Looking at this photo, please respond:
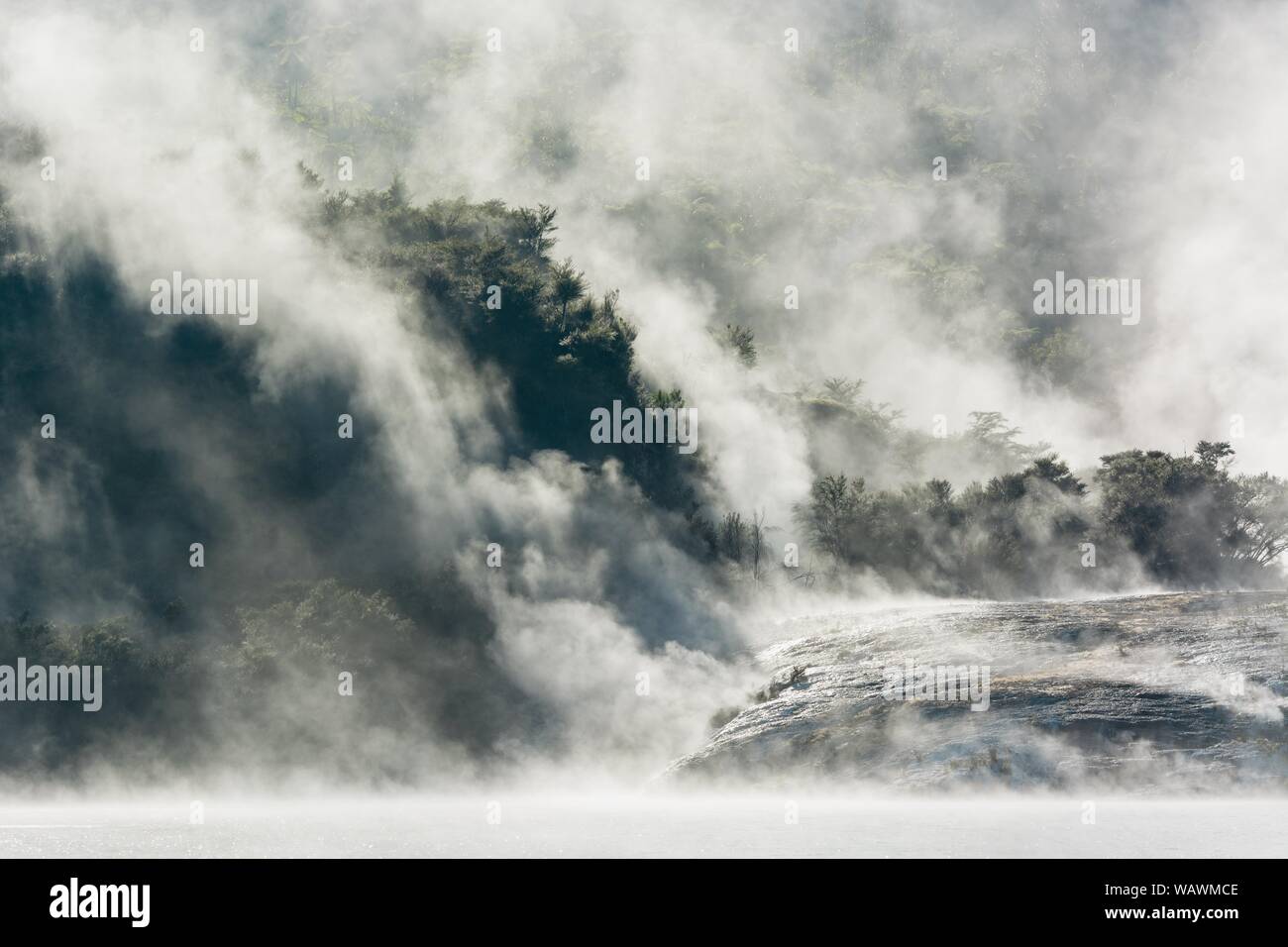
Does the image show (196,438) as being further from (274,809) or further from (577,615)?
(274,809)

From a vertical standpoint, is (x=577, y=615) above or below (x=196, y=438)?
below

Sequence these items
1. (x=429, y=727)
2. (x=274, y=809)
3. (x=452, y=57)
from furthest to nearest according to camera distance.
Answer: (x=452, y=57), (x=429, y=727), (x=274, y=809)

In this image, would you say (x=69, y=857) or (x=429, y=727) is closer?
(x=69, y=857)

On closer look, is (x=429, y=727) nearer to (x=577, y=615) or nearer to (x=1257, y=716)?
(x=577, y=615)

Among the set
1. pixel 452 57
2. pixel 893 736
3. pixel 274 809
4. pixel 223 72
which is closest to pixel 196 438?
pixel 274 809

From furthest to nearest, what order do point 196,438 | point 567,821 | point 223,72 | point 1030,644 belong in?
point 223,72, point 196,438, point 1030,644, point 567,821

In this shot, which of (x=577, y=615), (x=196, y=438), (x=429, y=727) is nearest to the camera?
(x=429, y=727)

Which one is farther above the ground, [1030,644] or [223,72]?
[223,72]

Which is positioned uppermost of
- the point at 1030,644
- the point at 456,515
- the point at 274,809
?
the point at 456,515

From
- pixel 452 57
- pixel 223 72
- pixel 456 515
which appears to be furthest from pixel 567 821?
Result: pixel 452 57
